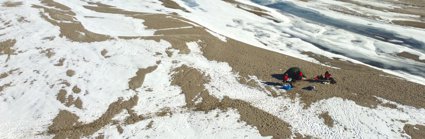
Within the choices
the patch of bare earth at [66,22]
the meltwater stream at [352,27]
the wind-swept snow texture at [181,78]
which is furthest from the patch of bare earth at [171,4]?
the meltwater stream at [352,27]

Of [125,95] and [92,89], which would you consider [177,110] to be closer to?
[125,95]

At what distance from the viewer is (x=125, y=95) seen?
2333 centimetres

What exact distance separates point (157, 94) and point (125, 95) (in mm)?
2008

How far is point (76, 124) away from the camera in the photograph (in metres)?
20.3

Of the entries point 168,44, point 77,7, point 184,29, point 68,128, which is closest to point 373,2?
point 184,29

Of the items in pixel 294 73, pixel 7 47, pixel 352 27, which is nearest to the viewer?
pixel 294 73

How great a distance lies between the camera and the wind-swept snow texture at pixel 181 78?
66.5ft

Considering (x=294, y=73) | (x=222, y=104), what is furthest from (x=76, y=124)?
(x=294, y=73)

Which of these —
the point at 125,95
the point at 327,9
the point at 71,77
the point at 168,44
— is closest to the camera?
the point at 125,95

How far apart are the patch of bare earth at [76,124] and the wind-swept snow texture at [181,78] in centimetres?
9

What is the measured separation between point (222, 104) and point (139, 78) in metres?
6.64

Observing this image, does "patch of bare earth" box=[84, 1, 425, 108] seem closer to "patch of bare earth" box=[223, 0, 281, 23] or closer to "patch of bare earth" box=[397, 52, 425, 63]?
"patch of bare earth" box=[397, 52, 425, 63]

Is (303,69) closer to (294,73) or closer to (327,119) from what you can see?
(294,73)

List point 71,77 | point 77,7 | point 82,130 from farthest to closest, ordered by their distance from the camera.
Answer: point 77,7 < point 71,77 < point 82,130
